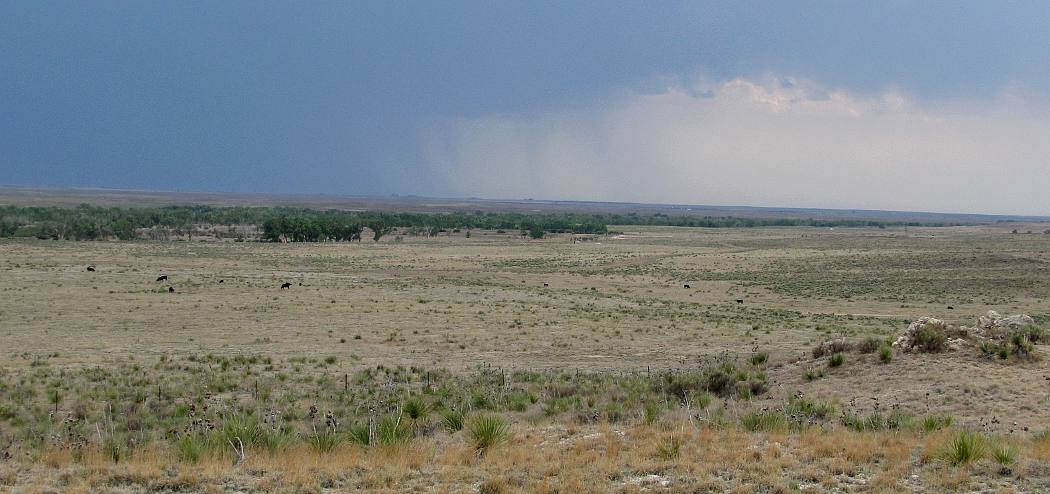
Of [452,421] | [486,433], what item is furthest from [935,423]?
[452,421]

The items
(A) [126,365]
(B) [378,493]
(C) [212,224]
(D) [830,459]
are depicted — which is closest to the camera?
(B) [378,493]

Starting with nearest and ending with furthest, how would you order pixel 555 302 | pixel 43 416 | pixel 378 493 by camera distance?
1. pixel 378 493
2. pixel 43 416
3. pixel 555 302

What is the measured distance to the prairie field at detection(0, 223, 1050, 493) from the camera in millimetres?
9352

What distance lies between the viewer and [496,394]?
1574 cm

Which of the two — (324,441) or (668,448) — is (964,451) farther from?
(324,441)

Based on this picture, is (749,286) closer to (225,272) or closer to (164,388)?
(225,272)

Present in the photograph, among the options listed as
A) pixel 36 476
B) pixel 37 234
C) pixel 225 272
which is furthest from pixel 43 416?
pixel 37 234

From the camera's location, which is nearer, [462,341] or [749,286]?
[462,341]

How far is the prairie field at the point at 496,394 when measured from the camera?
9.35 metres

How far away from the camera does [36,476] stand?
904 cm

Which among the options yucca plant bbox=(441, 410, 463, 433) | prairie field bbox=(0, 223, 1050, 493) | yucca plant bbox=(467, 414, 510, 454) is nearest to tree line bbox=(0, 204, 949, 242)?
prairie field bbox=(0, 223, 1050, 493)

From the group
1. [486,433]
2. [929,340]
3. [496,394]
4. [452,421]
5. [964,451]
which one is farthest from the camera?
[929,340]

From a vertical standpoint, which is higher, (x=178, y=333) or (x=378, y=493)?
(x=378, y=493)

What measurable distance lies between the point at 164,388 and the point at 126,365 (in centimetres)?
366
